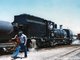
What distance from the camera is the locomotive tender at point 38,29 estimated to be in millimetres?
26984

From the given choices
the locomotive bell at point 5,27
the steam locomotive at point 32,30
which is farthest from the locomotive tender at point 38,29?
the locomotive bell at point 5,27

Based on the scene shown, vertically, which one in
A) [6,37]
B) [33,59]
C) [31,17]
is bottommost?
[33,59]

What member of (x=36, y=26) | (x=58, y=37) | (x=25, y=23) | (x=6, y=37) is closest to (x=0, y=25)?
(x=6, y=37)

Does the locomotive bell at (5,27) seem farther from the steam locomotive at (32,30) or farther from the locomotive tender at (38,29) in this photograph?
the locomotive tender at (38,29)

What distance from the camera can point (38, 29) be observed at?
3045 centimetres

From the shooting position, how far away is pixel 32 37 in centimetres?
2766

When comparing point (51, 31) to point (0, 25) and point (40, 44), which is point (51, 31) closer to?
point (40, 44)

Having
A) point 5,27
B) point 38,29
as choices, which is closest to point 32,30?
point 38,29

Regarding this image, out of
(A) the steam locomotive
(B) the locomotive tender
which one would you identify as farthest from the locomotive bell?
(B) the locomotive tender

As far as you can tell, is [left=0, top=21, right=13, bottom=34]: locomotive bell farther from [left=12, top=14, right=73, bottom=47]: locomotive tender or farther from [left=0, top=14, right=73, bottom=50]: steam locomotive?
[left=12, top=14, right=73, bottom=47]: locomotive tender

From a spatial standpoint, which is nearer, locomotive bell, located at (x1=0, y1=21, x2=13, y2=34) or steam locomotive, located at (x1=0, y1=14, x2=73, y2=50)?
locomotive bell, located at (x1=0, y1=21, x2=13, y2=34)

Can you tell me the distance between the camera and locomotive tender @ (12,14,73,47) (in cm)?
2698

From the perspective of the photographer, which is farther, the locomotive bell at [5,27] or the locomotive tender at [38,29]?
the locomotive tender at [38,29]

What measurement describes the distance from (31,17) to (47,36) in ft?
20.6
